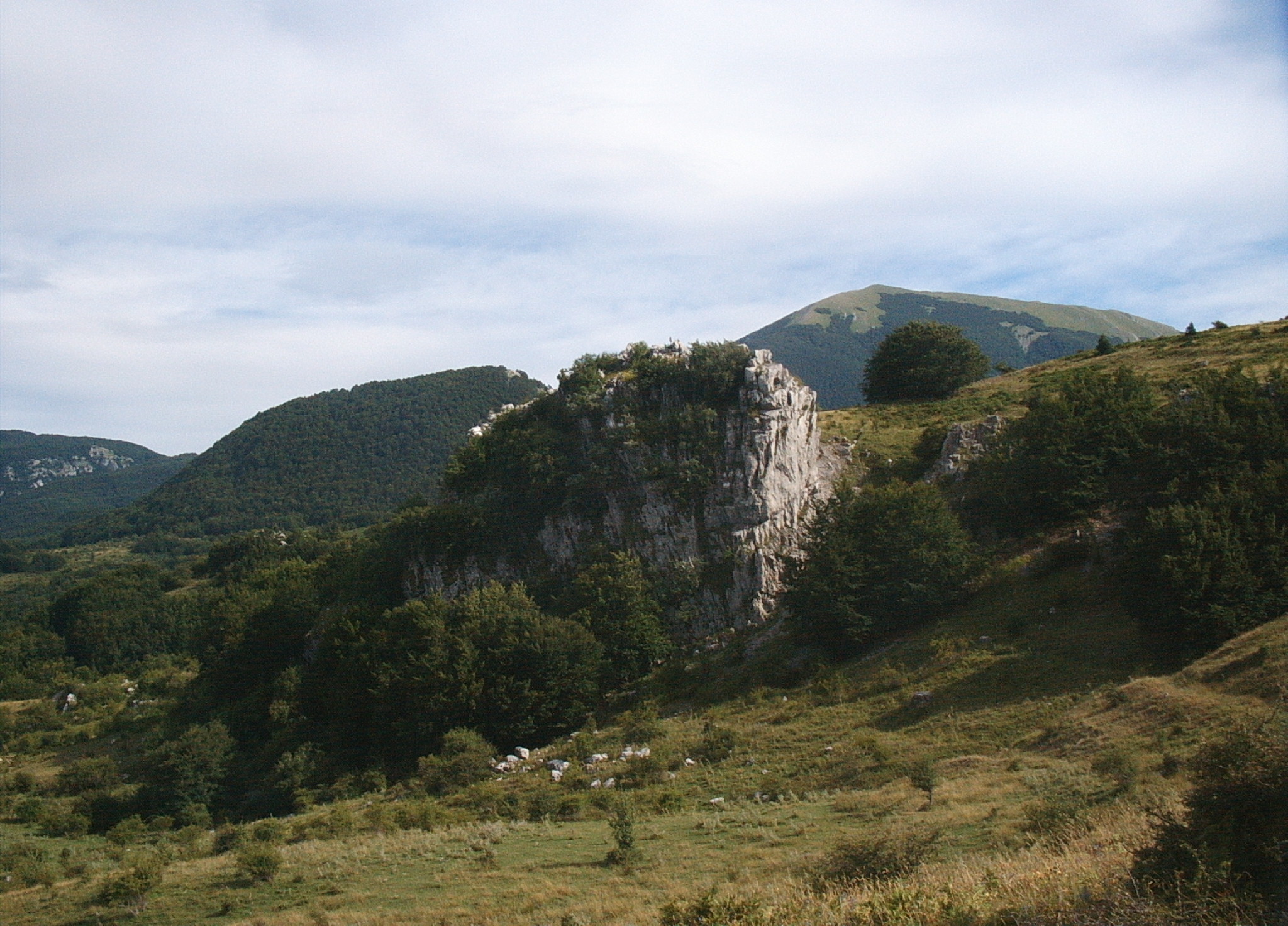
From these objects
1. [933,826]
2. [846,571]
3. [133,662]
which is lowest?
[133,662]

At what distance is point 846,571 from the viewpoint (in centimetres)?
3497

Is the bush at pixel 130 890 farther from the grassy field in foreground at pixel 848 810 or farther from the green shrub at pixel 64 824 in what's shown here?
the green shrub at pixel 64 824

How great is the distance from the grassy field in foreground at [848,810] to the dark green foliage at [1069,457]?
3.86 meters

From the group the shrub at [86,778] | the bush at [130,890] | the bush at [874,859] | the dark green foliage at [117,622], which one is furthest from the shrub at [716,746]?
the dark green foliage at [117,622]

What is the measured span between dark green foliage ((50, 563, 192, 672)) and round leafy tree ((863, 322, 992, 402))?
8409 centimetres

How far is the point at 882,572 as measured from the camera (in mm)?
35688

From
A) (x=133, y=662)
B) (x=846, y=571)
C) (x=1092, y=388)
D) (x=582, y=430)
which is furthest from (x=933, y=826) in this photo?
(x=133, y=662)

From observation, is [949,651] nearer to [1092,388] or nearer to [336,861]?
[1092,388]

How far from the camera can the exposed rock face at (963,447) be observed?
44.1m

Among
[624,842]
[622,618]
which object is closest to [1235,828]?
[624,842]

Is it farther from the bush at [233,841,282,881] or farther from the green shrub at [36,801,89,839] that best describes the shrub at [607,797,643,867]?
the green shrub at [36,801,89,839]

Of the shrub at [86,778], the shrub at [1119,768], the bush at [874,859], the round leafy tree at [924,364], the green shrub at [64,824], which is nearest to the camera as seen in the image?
the bush at [874,859]

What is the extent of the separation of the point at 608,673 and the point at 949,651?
16335mm

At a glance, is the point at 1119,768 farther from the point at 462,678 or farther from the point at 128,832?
the point at 128,832
